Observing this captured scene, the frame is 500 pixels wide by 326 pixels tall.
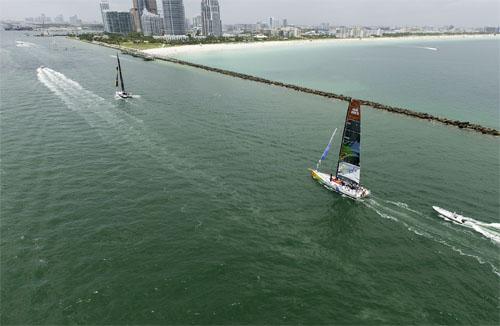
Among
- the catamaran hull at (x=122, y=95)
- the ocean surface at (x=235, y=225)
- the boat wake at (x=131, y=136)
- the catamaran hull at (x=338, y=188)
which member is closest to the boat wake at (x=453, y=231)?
the ocean surface at (x=235, y=225)

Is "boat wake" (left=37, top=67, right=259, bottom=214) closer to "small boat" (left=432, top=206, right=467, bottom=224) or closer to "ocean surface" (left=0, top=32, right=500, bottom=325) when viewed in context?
"ocean surface" (left=0, top=32, right=500, bottom=325)

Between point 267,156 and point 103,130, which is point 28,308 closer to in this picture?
point 267,156

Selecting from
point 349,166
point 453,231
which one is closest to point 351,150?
point 349,166

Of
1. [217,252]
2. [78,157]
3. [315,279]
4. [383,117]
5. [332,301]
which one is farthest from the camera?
[383,117]

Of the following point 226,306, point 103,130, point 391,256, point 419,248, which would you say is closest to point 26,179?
point 103,130

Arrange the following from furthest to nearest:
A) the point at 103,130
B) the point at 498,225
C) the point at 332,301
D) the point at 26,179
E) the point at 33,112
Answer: the point at 33,112
the point at 103,130
the point at 26,179
the point at 498,225
the point at 332,301

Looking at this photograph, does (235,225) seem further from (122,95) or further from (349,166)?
(122,95)

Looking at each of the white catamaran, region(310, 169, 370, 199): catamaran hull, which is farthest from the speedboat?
the white catamaran
